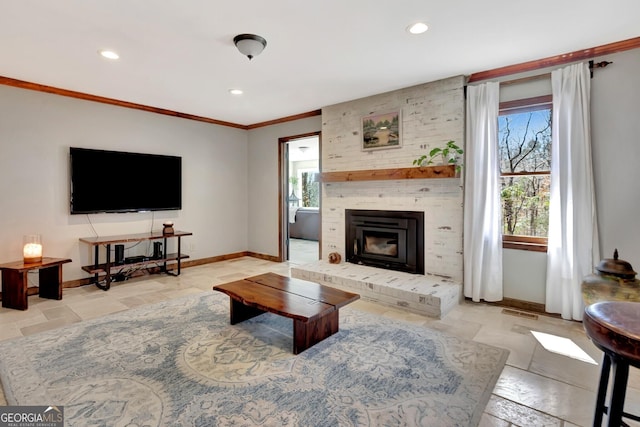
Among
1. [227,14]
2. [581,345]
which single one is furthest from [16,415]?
[581,345]

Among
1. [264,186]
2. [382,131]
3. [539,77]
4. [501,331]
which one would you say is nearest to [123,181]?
[264,186]

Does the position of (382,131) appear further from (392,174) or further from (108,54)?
Result: (108,54)

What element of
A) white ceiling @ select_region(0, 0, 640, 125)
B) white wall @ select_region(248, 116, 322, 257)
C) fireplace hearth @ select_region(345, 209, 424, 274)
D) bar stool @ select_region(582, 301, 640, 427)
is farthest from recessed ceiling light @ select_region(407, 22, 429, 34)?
white wall @ select_region(248, 116, 322, 257)

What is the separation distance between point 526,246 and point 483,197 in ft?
2.10

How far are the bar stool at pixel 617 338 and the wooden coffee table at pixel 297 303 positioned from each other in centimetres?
153

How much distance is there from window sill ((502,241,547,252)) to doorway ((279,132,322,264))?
8.33 ft

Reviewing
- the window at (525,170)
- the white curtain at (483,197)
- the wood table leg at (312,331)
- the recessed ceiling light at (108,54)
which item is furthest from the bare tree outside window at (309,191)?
the wood table leg at (312,331)

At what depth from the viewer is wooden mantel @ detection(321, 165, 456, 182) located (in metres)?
3.59

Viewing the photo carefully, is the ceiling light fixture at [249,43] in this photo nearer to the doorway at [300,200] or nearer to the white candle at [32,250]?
the doorway at [300,200]

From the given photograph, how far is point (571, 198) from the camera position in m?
3.02

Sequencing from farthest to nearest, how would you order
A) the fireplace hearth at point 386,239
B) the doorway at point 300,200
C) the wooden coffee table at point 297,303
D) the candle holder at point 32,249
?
the doorway at point 300,200 < the fireplace hearth at point 386,239 < the candle holder at point 32,249 < the wooden coffee table at point 297,303

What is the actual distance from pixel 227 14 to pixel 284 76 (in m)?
1.24

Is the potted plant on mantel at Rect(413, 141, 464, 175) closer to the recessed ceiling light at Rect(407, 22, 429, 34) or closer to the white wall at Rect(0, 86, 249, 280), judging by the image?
the recessed ceiling light at Rect(407, 22, 429, 34)

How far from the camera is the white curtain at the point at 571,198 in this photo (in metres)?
2.94
